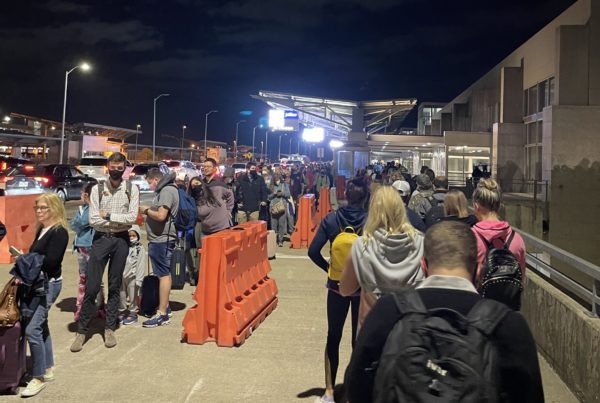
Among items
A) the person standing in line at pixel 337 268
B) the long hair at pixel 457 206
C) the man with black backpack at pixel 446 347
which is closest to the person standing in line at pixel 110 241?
the person standing in line at pixel 337 268

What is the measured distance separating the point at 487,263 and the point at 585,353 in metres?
1.99

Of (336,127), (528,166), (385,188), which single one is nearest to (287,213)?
(385,188)

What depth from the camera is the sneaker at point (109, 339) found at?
5.71m

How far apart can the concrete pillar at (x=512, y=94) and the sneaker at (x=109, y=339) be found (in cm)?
2914

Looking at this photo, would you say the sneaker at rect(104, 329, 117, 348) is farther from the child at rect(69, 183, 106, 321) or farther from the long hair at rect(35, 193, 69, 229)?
the long hair at rect(35, 193, 69, 229)

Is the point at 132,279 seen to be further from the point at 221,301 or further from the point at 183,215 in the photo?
the point at 221,301

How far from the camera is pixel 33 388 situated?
14.8 ft

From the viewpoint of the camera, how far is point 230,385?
4.75m

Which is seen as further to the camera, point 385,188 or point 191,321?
point 191,321

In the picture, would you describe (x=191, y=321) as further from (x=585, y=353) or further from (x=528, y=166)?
(x=528, y=166)

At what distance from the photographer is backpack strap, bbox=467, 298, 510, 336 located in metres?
1.66

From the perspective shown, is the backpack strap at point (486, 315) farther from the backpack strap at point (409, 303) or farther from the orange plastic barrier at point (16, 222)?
the orange plastic barrier at point (16, 222)

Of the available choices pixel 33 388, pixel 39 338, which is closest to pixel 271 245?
pixel 39 338

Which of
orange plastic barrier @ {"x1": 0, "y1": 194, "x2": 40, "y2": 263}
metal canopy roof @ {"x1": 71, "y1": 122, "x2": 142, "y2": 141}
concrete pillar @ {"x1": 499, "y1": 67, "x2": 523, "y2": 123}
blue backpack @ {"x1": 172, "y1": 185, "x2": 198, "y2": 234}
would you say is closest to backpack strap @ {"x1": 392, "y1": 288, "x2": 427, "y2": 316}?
blue backpack @ {"x1": 172, "y1": 185, "x2": 198, "y2": 234}
